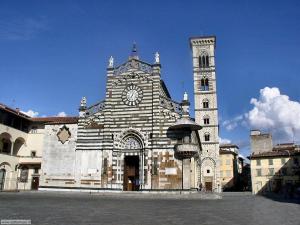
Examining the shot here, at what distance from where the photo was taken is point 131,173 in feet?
104

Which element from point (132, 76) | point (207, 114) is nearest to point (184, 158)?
point (132, 76)

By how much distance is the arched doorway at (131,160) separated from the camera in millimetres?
31359

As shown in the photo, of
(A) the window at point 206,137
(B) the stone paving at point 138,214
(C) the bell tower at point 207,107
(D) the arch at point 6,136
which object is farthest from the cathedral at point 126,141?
(A) the window at point 206,137

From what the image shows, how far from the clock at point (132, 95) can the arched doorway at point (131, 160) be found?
11.2ft

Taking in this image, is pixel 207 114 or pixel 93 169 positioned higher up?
pixel 207 114

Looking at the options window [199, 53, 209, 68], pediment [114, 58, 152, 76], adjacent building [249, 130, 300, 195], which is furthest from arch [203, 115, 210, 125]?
pediment [114, 58, 152, 76]

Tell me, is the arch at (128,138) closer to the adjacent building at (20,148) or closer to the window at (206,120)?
the adjacent building at (20,148)

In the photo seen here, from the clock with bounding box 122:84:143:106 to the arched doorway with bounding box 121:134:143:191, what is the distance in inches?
135

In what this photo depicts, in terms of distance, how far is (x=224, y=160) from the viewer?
64.2m

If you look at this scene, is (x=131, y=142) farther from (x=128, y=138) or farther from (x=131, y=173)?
(x=131, y=173)

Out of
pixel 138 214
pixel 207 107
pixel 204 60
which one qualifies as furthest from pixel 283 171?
pixel 138 214

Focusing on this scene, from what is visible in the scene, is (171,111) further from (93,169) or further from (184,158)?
(93,169)

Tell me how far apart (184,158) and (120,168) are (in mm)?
6418

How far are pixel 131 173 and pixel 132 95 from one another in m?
7.83
